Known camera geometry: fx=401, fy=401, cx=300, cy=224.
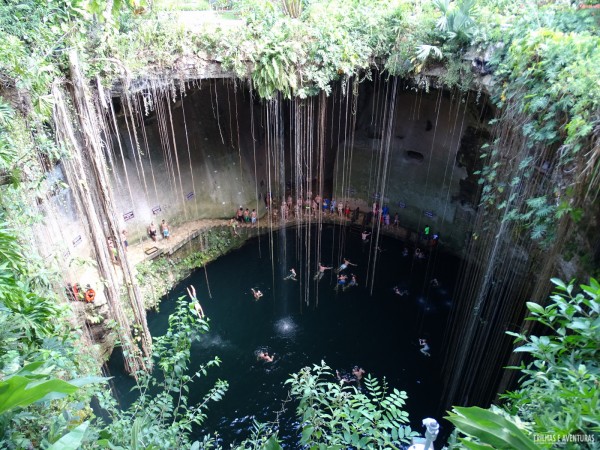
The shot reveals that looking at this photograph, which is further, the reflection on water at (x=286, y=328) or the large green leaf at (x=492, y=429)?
the reflection on water at (x=286, y=328)

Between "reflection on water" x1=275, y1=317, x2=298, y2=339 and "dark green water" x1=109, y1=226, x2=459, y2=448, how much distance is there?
0.7 inches

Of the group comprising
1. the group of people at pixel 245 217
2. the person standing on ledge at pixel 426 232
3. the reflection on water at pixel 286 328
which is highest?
the group of people at pixel 245 217

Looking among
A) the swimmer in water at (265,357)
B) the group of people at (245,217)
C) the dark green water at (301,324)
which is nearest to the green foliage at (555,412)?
the dark green water at (301,324)

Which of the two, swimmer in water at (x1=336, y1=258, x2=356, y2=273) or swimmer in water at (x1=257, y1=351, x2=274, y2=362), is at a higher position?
swimmer in water at (x1=336, y1=258, x2=356, y2=273)

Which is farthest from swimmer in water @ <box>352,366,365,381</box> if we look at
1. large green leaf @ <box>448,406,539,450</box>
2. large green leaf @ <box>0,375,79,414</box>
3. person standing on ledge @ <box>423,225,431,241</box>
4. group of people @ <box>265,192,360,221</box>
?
large green leaf @ <box>0,375,79,414</box>

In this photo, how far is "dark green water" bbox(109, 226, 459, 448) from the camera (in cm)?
620

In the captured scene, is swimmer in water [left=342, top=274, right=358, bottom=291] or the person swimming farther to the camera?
swimmer in water [left=342, top=274, right=358, bottom=291]

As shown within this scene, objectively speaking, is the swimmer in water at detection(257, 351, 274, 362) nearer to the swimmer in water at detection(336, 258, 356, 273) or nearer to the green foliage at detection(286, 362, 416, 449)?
the swimmer in water at detection(336, 258, 356, 273)

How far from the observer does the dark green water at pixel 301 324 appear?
620cm

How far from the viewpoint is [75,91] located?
5.09 meters

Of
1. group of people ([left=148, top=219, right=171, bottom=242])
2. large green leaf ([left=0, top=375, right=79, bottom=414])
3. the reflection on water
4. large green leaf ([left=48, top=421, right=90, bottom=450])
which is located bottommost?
the reflection on water

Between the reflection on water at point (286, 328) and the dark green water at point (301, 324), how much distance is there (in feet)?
0.06

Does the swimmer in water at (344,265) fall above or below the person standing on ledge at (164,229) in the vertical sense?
below

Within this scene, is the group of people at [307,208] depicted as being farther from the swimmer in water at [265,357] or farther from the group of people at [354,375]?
the group of people at [354,375]
